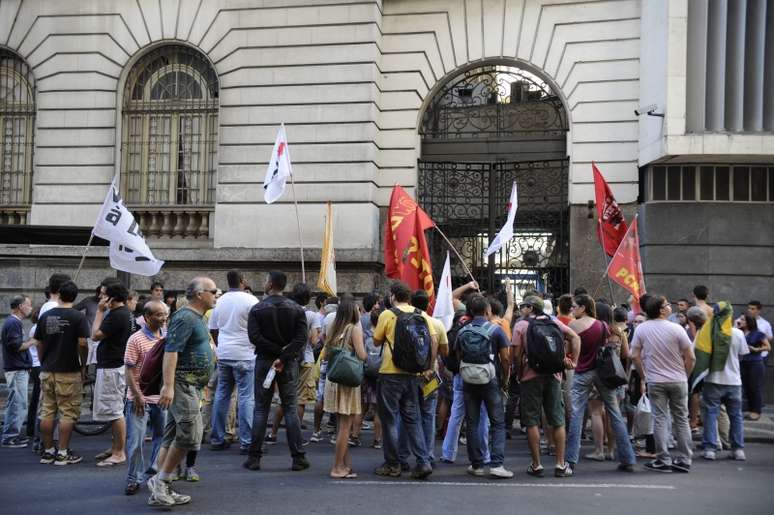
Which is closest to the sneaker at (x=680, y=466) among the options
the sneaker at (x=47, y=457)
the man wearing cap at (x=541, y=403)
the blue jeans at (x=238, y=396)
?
the man wearing cap at (x=541, y=403)

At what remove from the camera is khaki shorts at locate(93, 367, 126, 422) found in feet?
28.6

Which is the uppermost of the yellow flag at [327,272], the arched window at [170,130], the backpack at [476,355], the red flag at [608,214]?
the arched window at [170,130]

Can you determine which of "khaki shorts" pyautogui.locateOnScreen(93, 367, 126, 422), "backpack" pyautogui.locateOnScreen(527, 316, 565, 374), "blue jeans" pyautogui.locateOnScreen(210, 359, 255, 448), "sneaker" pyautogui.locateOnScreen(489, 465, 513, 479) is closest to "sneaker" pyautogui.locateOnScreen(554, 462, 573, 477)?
"sneaker" pyautogui.locateOnScreen(489, 465, 513, 479)

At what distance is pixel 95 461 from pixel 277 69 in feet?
33.5

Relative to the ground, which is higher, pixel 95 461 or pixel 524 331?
pixel 524 331

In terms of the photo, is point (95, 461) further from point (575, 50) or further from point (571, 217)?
point (575, 50)

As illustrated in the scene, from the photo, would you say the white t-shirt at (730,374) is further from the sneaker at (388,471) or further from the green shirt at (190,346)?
the green shirt at (190,346)

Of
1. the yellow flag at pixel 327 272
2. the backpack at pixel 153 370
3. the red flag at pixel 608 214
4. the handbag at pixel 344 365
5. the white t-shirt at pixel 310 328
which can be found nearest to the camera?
the backpack at pixel 153 370

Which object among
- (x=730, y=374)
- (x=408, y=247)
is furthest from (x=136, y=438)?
(x=730, y=374)

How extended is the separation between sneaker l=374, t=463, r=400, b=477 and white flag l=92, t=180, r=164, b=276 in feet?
16.0

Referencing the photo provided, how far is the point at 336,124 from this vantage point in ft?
56.1

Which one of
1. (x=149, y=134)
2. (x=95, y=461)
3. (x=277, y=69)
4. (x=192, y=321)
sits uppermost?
(x=277, y=69)

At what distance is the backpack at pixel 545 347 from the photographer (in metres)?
8.50

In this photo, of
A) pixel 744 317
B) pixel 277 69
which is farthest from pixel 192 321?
pixel 277 69
